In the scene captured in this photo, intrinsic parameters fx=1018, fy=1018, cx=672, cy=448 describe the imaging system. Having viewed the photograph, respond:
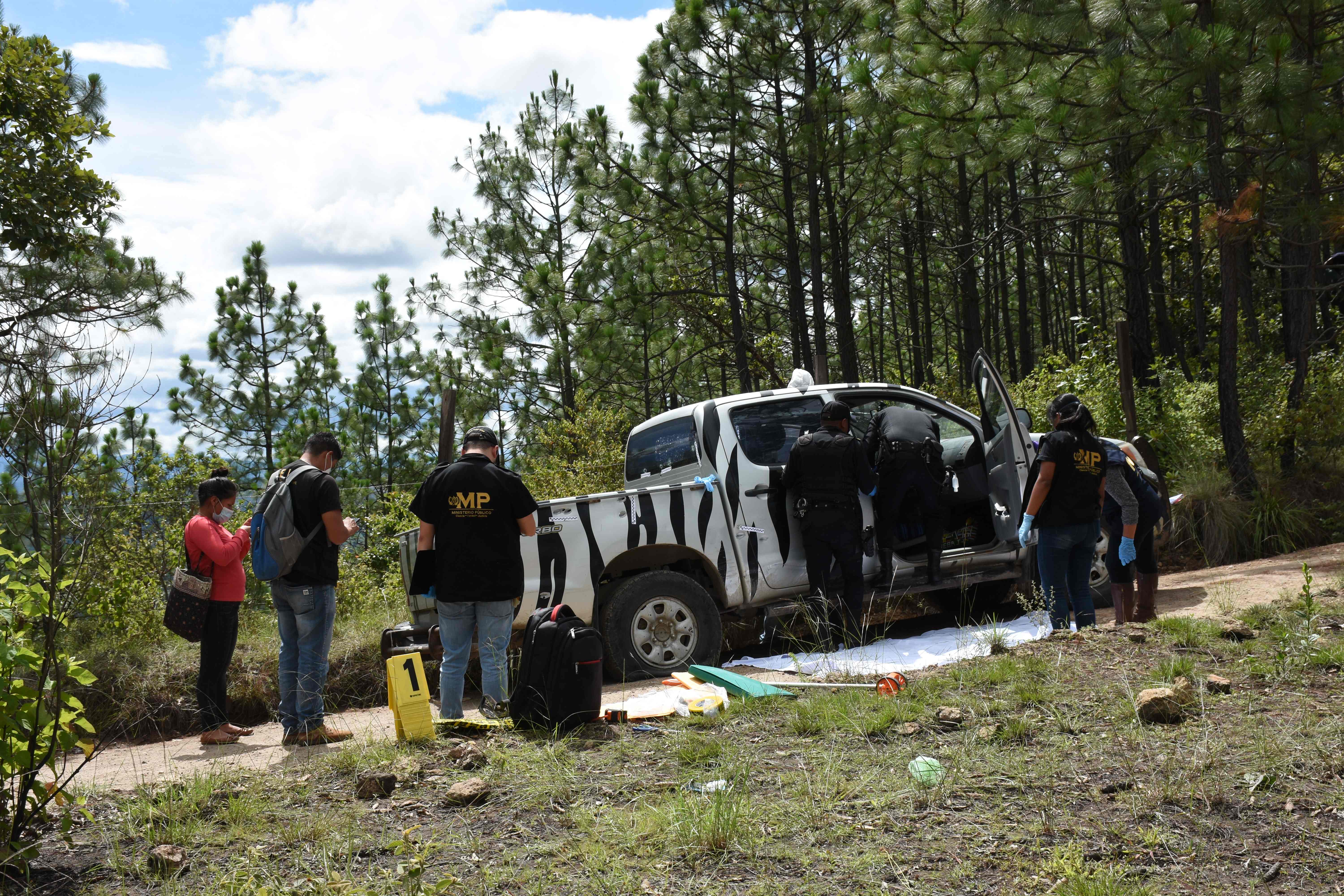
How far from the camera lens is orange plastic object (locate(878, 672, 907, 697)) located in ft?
17.4

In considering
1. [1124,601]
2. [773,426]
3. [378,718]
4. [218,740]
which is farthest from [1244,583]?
[218,740]

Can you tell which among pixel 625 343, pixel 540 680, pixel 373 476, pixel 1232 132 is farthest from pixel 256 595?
pixel 373 476

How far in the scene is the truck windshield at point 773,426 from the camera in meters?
7.79

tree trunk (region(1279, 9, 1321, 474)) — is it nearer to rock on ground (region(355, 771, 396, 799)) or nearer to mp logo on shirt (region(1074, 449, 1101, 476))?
mp logo on shirt (region(1074, 449, 1101, 476))

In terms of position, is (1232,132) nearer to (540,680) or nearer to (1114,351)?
(1114,351)

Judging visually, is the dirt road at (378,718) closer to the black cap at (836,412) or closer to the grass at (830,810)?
the grass at (830,810)

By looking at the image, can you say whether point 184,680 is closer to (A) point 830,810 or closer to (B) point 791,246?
(A) point 830,810

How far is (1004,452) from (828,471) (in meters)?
1.61

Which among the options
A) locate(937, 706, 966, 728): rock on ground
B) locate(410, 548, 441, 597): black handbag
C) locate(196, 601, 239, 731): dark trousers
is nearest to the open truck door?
locate(937, 706, 966, 728): rock on ground

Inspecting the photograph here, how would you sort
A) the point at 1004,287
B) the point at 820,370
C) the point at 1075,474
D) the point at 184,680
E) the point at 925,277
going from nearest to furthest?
1. the point at 1075,474
2. the point at 184,680
3. the point at 820,370
4. the point at 925,277
5. the point at 1004,287

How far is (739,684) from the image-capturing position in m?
5.78

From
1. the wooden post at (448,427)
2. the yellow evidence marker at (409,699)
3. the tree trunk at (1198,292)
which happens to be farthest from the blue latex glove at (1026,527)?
the tree trunk at (1198,292)

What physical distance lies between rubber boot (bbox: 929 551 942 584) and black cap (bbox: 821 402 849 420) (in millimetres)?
1320

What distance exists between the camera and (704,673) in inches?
242
